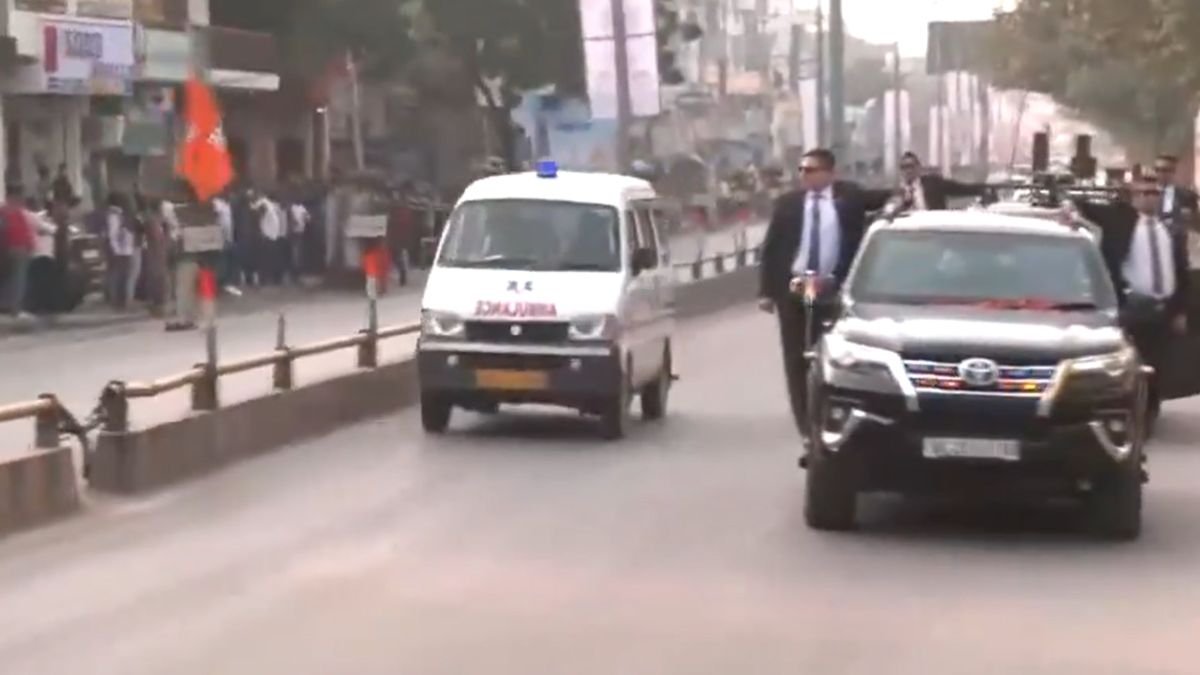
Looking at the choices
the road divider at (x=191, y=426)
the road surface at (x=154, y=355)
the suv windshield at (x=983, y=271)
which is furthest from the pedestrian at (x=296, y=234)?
the suv windshield at (x=983, y=271)

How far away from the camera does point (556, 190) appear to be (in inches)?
792

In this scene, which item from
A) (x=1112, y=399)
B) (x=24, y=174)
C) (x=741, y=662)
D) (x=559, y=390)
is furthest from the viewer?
(x=24, y=174)

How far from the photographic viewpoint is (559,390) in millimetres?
19000

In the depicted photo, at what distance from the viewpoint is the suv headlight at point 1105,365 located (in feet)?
42.9

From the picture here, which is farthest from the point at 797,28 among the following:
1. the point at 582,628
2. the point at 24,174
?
the point at 582,628

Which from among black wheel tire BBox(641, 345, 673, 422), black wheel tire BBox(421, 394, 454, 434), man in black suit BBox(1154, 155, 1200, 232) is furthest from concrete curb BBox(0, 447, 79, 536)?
man in black suit BBox(1154, 155, 1200, 232)

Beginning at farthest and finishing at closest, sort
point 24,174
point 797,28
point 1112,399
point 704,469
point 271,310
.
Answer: point 797,28 → point 24,174 → point 271,310 → point 704,469 → point 1112,399

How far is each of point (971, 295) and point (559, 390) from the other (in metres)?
5.35

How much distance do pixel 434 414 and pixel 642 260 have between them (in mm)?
2021

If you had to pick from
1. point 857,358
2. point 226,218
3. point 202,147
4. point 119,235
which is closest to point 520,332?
point 202,147

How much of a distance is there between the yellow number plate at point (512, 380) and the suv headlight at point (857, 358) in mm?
A: 5644

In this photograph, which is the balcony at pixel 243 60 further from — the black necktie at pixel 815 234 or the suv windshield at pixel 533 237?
the black necktie at pixel 815 234

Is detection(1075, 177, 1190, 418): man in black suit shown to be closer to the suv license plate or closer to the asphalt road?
the asphalt road

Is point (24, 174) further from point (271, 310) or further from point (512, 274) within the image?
point (512, 274)
